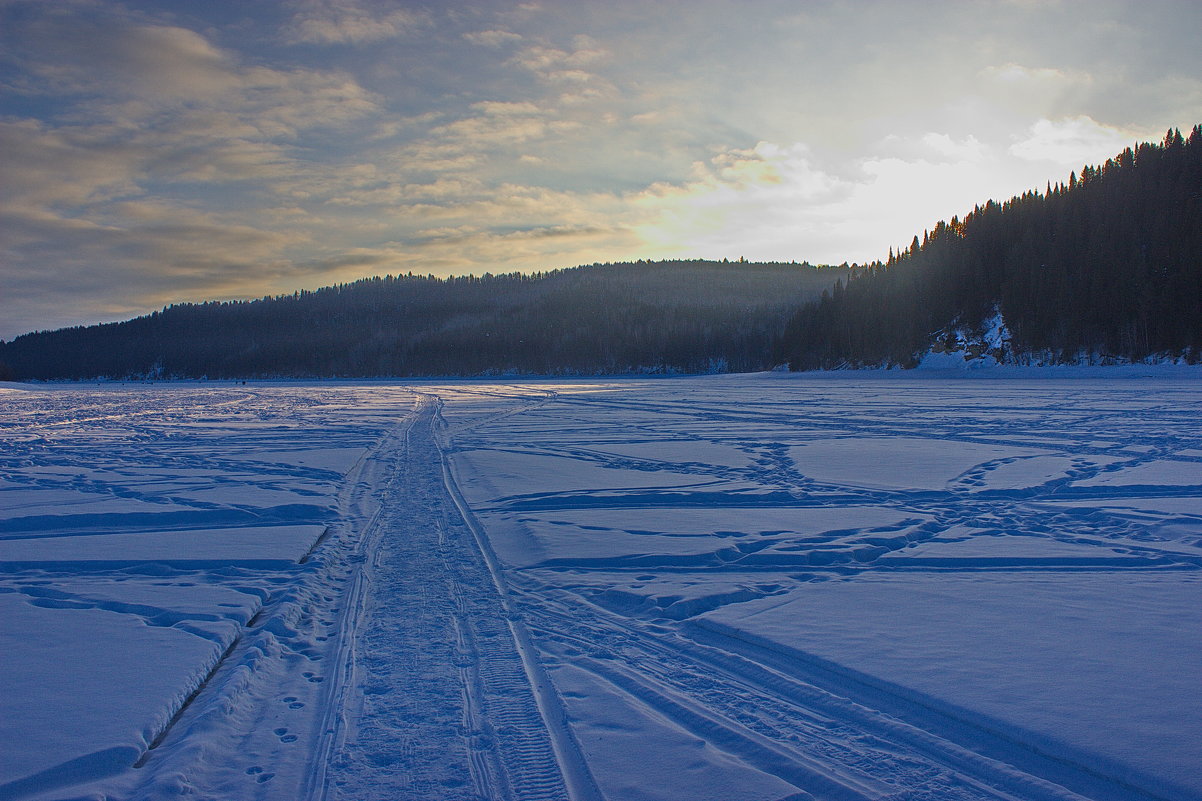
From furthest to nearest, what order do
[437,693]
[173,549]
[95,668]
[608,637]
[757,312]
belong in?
[757,312]
[173,549]
[608,637]
[95,668]
[437,693]

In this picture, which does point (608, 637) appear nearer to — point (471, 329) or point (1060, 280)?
point (1060, 280)

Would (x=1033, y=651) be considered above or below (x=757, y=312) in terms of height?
below

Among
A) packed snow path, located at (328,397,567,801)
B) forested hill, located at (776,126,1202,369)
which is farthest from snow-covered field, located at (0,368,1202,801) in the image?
forested hill, located at (776,126,1202,369)

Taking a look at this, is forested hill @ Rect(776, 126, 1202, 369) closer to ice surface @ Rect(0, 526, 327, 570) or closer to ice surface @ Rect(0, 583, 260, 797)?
ice surface @ Rect(0, 526, 327, 570)

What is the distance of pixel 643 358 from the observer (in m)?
107

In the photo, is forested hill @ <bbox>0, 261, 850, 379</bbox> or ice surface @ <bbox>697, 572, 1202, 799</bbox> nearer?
ice surface @ <bbox>697, 572, 1202, 799</bbox>

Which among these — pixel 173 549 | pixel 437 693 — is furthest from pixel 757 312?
pixel 437 693

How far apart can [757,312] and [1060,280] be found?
64.4m

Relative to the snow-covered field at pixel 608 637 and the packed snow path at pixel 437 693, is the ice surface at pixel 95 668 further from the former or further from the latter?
the packed snow path at pixel 437 693

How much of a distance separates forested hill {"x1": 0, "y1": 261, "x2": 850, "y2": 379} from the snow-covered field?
3644 inches

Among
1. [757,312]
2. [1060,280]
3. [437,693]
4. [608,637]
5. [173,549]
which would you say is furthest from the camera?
[757,312]

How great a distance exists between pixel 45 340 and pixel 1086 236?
20453cm

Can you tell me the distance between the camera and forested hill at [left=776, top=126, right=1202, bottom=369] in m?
49.0

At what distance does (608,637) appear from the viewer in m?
3.57
